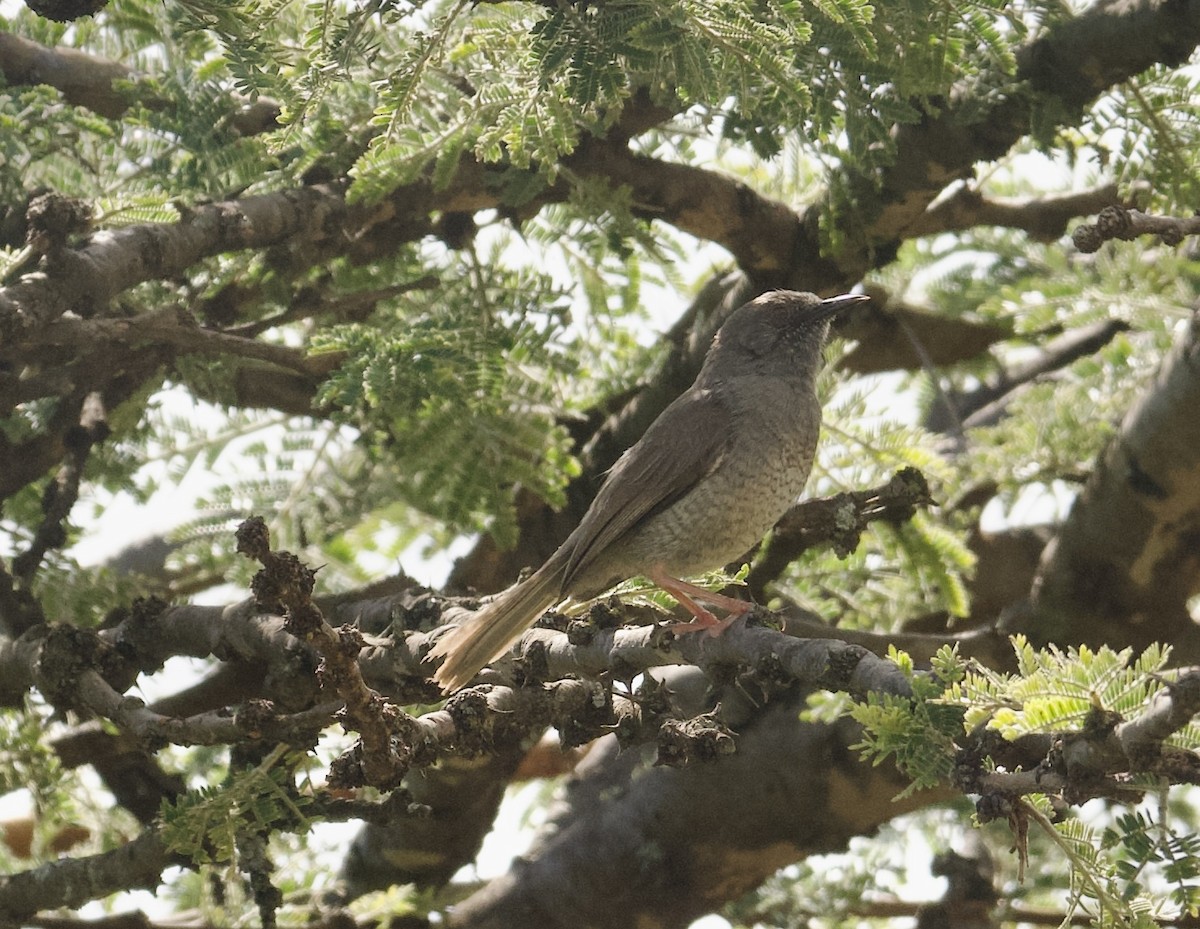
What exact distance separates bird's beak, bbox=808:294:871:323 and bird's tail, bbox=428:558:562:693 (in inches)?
64.9

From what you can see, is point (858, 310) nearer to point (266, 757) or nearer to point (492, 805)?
point (492, 805)

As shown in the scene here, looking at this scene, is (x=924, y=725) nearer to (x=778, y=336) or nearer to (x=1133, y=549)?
(x=778, y=336)

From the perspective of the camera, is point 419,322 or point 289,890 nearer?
point 419,322

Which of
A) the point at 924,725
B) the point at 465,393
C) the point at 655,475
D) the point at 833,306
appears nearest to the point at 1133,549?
the point at 833,306

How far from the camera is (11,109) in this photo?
4816mm

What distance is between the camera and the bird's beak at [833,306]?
500 centimetres

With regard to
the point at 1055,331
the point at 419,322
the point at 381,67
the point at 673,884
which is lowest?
the point at 673,884

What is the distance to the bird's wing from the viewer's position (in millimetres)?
4500

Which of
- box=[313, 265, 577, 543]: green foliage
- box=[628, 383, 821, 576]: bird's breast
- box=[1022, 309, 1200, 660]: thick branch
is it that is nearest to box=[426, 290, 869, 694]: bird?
box=[628, 383, 821, 576]: bird's breast

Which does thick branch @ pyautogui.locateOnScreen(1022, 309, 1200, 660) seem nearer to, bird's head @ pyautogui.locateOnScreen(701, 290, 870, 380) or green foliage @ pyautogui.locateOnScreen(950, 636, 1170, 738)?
bird's head @ pyautogui.locateOnScreen(701, 290, 870, 380)

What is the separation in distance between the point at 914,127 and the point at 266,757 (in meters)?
3.34

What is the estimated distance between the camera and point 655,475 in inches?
182

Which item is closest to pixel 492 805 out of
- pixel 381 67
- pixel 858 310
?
pixel 858 310

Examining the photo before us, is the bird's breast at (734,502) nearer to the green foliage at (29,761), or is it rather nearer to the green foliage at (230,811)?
the green foliage at (230,811)
